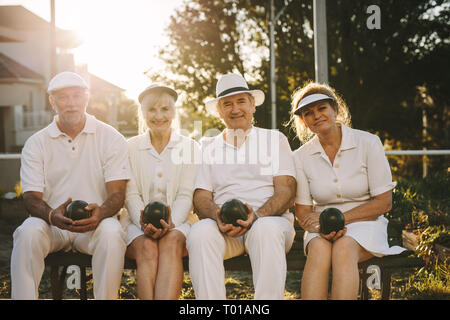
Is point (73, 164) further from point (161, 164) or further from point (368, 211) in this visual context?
point (368, 211)

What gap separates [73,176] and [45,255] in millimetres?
609

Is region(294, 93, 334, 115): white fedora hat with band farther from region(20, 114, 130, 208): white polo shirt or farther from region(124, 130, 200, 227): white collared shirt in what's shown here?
region(20, 114, 130, 208): white polo shirt

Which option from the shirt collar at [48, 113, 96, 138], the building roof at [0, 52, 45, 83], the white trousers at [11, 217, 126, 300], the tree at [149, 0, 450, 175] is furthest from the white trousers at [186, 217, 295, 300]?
the building roof at [0, 52, 45, 83]

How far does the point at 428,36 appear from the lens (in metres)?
14.4

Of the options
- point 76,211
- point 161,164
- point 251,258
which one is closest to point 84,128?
point 161,164

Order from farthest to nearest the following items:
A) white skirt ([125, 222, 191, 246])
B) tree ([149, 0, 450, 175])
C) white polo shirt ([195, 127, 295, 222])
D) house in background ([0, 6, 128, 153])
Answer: house in background ([0, 6, 128, 153]), tree ([149, 0, 450, 175]), white polo shirt ([195, 127, 295, 222]), white skirt ([125, 222, 191, 246])

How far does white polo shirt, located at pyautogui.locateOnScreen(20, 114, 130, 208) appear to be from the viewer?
3723 millimetres

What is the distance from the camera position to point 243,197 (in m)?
3.76

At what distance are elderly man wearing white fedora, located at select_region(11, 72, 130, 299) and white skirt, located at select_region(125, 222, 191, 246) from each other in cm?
10

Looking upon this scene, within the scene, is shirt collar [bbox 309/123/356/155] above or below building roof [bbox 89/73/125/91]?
below

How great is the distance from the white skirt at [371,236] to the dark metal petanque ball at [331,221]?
0.11 m

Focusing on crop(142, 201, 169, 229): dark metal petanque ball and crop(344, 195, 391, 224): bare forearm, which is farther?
crop(344, 195, 391, 224): bare forearm
